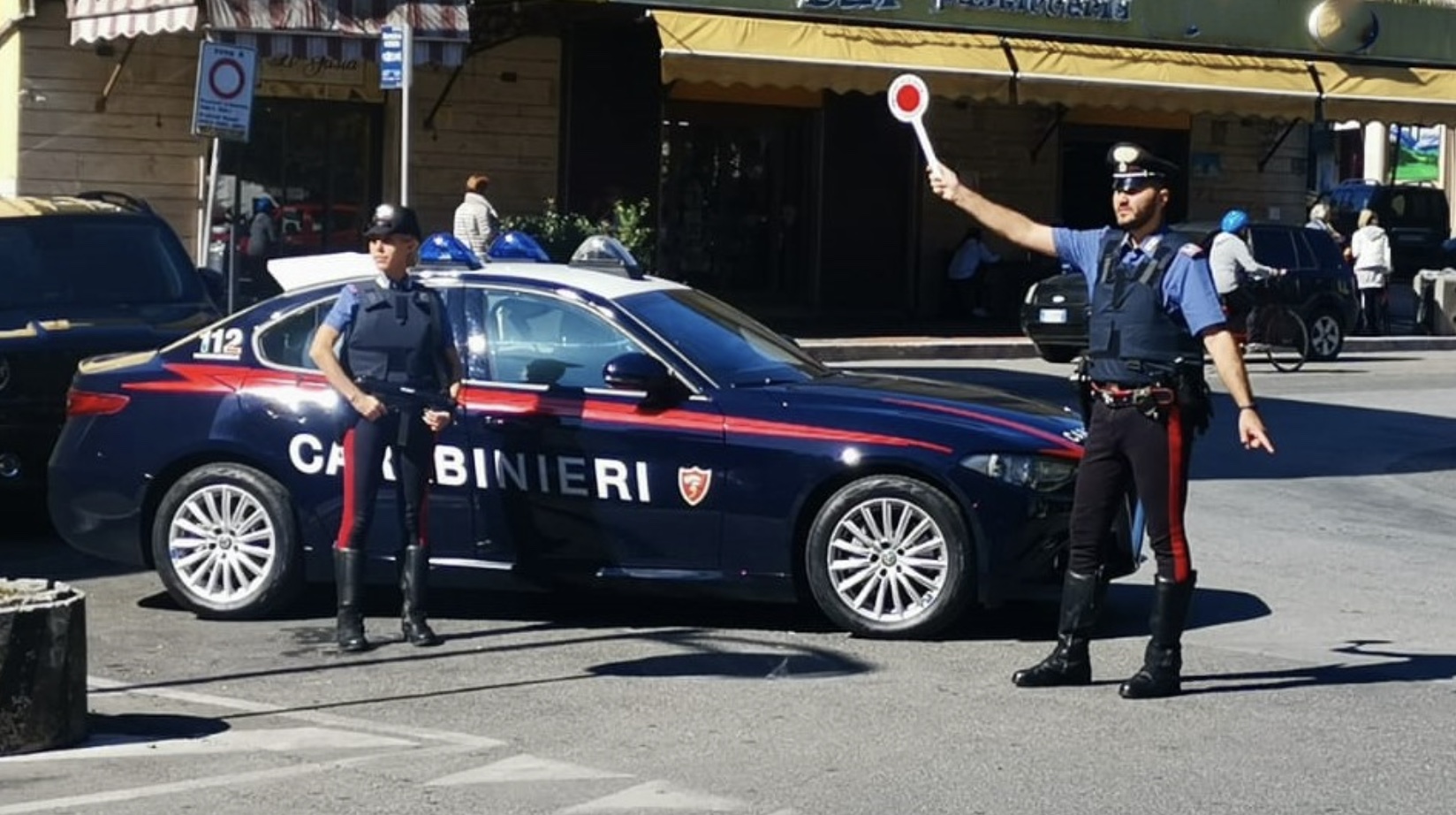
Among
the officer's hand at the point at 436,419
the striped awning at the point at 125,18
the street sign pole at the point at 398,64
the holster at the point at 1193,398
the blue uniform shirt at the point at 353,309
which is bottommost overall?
the officer's hand at the point at 436,419

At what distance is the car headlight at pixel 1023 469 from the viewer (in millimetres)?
9297

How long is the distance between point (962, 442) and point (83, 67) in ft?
58.5

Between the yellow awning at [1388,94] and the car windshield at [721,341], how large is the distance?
831 inches

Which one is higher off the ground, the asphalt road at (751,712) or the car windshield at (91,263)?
the car windshield at (91,263)

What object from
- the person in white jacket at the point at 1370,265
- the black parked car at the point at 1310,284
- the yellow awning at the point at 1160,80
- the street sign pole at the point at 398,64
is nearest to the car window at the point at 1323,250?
the black parked car at the point at 1310,284

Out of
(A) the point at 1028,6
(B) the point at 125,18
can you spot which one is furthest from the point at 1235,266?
(B) the point at 125,18

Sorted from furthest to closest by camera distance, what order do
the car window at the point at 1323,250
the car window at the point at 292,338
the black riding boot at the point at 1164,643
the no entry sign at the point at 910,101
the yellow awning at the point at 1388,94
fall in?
the yellow awning at the point at 1388,94 → the car window at the point at 1323,250 → the car window at the point at 292,338 → the no entry sign at the point at 910,101 → the black riding boot at the point at 1164,643

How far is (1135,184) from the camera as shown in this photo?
8.33 meters

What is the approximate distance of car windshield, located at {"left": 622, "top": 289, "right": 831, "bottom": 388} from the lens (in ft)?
32.2

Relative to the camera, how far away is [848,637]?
9578mm

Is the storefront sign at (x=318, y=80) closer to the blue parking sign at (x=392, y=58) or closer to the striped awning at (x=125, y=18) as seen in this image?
the striped awning at (x=125, y=18)

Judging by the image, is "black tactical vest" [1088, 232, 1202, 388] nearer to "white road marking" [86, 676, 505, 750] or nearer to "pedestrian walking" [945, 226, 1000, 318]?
"white road marking" [86, 676, 505, 750]

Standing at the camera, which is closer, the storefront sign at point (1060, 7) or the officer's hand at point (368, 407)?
the officer's hand at point (368, 407)

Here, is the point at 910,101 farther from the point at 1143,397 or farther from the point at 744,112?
the point at 744,112
